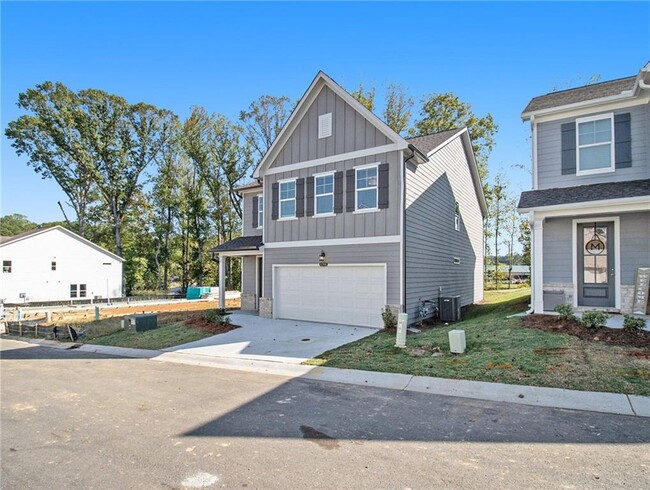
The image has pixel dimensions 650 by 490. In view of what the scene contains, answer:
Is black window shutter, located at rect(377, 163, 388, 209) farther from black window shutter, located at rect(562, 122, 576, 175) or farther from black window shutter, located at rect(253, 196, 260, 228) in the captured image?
black window shutter, located at rect(253, 196, 260, 228)

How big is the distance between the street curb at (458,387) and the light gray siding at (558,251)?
6.05 metres

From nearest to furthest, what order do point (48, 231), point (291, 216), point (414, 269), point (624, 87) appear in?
point (624, 87) < point (414, 269) < point (291, 216) < point (48, 231)

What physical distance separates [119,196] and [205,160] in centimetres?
959

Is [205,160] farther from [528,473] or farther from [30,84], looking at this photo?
[528,473]

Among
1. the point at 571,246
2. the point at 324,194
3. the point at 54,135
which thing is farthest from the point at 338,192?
the point at 54,135

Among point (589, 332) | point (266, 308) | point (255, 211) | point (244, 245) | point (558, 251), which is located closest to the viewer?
point (589, 332)

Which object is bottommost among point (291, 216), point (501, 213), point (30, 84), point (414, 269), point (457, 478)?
point (457, 478)

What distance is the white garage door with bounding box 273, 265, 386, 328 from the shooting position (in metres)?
12.8

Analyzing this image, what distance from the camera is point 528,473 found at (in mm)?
3521

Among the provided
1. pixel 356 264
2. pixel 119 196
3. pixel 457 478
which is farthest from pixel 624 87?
pixel 119 196

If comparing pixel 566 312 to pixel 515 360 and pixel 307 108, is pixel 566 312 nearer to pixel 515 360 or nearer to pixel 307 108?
pixel 515 360

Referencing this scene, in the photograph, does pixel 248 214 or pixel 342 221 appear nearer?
pixel 342 221

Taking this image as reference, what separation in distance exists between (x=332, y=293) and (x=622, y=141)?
9661 mm

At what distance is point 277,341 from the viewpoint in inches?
428
